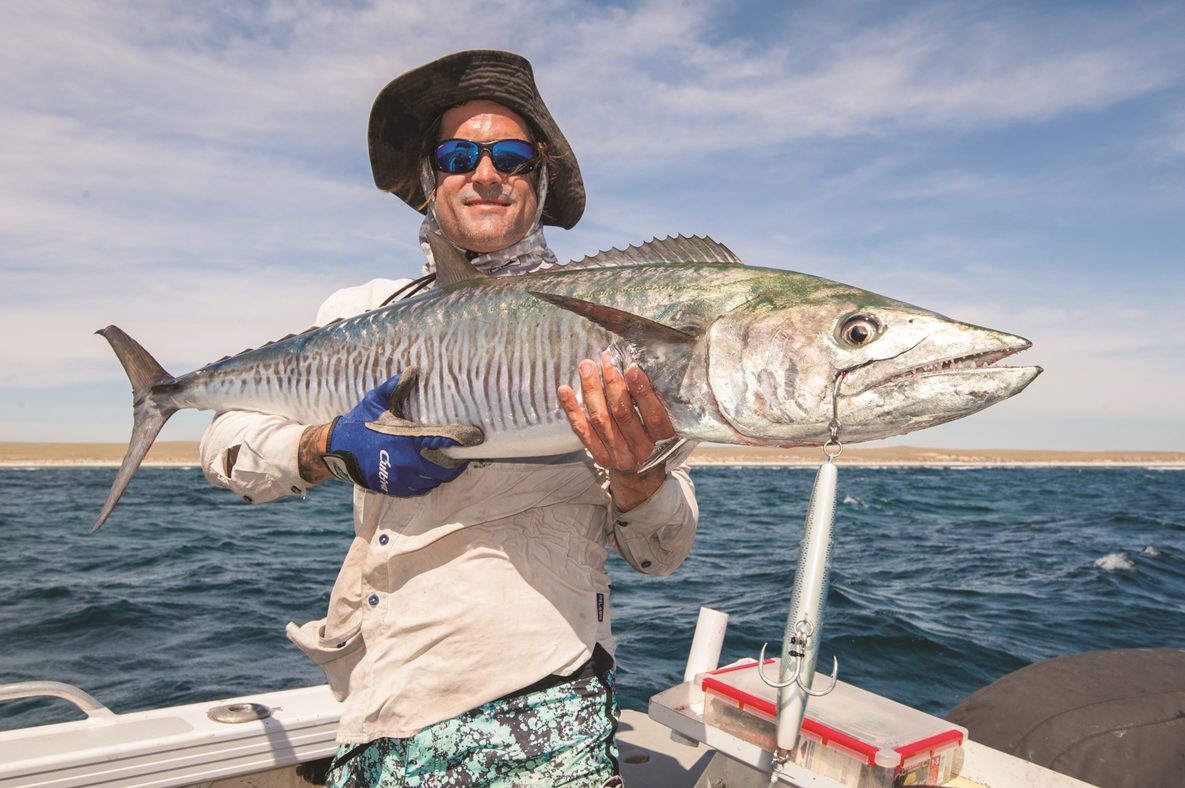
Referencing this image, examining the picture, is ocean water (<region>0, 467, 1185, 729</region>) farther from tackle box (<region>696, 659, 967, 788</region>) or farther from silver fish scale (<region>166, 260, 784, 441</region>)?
silver fish scale (<region>166, 260, 784, 441</region>)

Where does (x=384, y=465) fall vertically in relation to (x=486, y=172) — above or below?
below

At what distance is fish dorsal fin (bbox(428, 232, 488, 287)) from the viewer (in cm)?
261

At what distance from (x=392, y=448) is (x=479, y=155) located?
1243 millimetres

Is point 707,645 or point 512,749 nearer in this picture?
point 512,749

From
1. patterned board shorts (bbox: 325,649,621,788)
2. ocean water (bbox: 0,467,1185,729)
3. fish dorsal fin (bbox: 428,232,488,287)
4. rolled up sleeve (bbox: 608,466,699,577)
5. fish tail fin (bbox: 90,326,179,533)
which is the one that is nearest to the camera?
patterned board shorts (bbox: 325,649,621,788)

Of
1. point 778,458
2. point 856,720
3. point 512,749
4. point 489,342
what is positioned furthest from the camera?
point 778,458

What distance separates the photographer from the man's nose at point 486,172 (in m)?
2.78

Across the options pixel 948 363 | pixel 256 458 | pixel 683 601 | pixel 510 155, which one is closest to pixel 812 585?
pixel 948 363

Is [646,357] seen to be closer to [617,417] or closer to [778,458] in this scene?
[617,417]

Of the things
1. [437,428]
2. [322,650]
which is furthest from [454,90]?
[322,650]

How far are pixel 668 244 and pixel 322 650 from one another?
1748 millimetres

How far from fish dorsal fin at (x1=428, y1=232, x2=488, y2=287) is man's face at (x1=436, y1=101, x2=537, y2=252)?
22 cm

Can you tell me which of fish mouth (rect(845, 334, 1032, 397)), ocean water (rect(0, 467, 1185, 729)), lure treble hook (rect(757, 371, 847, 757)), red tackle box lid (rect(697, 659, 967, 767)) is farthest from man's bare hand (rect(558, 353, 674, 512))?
ocean water (rect(0, 467, 1185, 729))

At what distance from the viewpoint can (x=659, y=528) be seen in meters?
2.46
